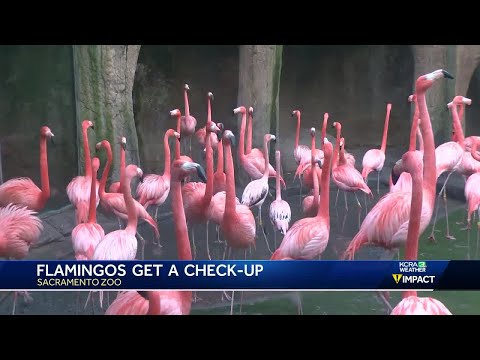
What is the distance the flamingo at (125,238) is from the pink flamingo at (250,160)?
0.63 m

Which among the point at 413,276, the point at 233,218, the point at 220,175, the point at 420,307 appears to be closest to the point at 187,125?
the point at 220,175

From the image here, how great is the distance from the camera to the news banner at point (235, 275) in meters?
4.42

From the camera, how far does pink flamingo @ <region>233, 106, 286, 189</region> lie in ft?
15.1

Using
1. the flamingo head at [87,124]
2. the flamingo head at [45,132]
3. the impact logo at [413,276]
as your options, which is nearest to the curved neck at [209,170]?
the flamingo head at [87,124]

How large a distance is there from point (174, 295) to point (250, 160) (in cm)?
94

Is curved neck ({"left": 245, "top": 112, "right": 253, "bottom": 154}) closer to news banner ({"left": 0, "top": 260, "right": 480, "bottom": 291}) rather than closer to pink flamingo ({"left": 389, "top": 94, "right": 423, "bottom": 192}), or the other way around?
news banner ({"left": 0, "top": 260, "right": 480, "bottom": 291})

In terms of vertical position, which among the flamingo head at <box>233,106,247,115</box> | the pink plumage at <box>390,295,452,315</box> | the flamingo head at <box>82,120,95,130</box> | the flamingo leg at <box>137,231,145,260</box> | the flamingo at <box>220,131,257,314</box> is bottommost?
the pink plumage at <box>390,295,452,315</box>

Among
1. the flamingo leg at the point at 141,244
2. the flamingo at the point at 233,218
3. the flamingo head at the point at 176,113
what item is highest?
the flamingo head at the point at 176,113

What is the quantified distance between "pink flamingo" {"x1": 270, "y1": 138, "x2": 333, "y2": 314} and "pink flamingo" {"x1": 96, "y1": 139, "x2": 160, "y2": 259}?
78 centimetres

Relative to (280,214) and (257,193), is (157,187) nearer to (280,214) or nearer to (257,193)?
(257,193)

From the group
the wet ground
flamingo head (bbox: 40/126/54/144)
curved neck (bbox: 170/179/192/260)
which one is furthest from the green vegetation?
flamingo head (bbox: 40/126/54/144)

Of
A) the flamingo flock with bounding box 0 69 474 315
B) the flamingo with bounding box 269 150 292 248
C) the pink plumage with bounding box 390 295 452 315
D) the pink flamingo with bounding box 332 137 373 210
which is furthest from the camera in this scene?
the pink flamingo with bounding box 332 137 373 210

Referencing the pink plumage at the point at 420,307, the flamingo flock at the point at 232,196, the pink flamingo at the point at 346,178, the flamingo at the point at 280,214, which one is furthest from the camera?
the pink flamingo at the point at 346,178

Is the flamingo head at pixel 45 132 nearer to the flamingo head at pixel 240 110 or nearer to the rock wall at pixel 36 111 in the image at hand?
the rock wall at pixel 36 111
